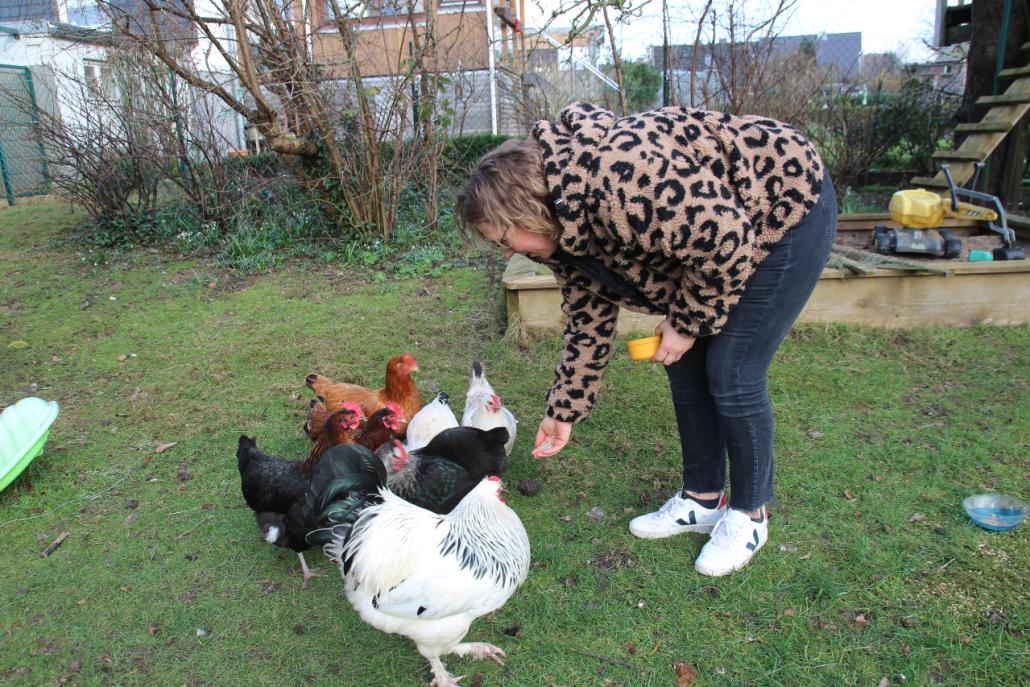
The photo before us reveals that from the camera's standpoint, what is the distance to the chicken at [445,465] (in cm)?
286

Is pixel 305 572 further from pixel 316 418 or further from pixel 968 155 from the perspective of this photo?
pixel 968 155

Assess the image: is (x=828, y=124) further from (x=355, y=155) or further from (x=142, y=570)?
(x=142, y=570)

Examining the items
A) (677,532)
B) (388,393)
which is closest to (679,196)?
(677,532)

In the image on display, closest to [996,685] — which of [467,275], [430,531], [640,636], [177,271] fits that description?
[640,636]

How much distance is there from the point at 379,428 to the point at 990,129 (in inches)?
237

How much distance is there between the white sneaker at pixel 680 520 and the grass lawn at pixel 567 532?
53 millimetres

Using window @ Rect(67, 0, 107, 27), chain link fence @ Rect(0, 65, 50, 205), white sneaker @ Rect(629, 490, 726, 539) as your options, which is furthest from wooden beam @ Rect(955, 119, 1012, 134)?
chain link fence @ Rect(0, 65, 50, 205)

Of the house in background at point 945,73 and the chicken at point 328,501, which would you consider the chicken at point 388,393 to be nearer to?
the chicken at point 328,501

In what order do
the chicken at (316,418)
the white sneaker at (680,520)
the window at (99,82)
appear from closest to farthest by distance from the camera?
the white sneaker at (680,520) < the chicken at (316,418) < the window at (99,82)

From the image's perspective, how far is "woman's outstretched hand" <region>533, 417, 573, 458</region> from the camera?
7.99 ft

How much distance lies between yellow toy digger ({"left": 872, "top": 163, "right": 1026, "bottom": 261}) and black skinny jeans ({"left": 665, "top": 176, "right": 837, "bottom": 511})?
3.38 metres

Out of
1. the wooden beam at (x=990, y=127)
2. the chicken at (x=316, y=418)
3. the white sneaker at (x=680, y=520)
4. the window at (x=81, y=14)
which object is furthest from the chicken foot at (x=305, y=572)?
the window at (x=81, y=14)

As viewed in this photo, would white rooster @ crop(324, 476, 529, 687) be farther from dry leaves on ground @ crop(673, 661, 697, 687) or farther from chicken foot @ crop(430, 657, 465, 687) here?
dry leaves on ground @ crop(673, 661, 697, 687)

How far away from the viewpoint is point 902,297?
4445 millimetres
